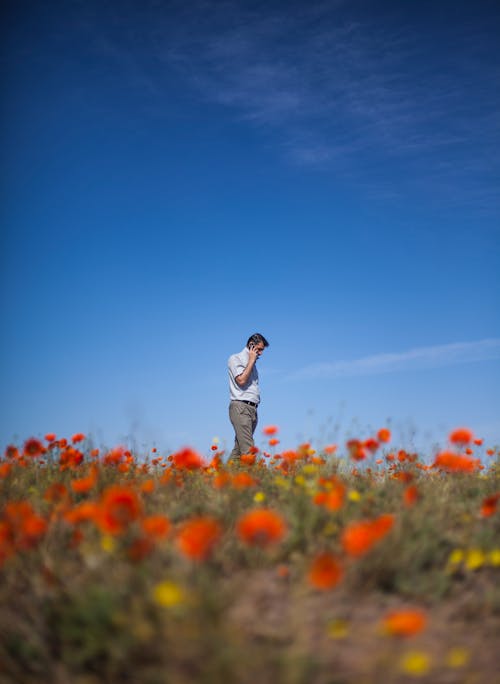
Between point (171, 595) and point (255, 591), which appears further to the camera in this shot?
point (255, 591)

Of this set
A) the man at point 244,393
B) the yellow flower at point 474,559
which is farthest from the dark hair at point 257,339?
the yellow flower at point 474,559

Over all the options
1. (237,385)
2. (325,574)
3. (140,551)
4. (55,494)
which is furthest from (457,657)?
(237,385)

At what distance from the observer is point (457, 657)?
2.34m

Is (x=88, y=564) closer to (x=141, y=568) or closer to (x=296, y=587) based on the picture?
(x=141, y=568)

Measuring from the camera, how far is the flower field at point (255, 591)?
2.38 meters

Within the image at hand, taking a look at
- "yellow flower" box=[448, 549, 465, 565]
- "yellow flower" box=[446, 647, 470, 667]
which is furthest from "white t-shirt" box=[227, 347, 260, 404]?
"yellow flower" box=[446, 647, 470, 667]

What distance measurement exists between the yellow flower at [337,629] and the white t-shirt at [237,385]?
5758 mm

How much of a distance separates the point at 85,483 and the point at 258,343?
4.74m

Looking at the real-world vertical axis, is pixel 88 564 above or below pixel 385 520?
below

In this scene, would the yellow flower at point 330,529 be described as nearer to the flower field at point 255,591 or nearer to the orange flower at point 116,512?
the flower field at point 255,591

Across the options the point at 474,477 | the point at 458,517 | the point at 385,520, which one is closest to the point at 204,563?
the point at 385,520

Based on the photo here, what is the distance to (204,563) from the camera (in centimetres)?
312

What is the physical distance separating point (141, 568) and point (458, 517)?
247cm

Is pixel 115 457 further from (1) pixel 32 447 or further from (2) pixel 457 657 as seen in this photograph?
(2) pixel 457 657
